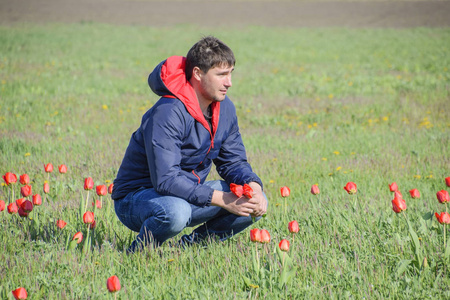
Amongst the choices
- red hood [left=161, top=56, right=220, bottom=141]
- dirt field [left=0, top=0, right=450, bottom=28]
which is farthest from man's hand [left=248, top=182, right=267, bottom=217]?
dirt field [left=0, top=0, right=450, bottom=28]

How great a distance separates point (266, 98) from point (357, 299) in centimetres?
736

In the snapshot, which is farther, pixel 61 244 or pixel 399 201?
pixel 61 244

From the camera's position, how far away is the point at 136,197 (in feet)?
10.7

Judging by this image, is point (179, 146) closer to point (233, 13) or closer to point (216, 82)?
point (216, 82)

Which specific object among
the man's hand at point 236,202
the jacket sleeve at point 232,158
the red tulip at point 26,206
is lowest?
the red tulip at point 26,206

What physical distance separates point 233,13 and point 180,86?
153 ft

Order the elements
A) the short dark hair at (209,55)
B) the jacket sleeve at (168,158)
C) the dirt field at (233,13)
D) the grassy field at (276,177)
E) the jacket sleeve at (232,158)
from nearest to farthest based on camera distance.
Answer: the grassy field at (276,177) < the jacket sleeve at (168,158) < the short dark hair at (209,55) < the jacket sleeve at (232,158) < the dirt field at (233,13)

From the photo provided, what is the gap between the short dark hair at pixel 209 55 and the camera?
3.16m

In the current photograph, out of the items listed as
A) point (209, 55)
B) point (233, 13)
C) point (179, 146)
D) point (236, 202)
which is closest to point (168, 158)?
point (179, 146)

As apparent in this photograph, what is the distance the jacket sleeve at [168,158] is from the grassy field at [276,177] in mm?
397

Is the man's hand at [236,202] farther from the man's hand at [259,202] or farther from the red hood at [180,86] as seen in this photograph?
the red hood at [180,86]

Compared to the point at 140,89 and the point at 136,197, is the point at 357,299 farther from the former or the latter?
the point at 140,89

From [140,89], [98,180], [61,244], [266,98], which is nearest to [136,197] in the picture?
[61,244]

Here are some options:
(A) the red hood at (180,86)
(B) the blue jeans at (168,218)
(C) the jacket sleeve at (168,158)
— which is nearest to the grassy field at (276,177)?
(B) the blue jeans at (168,218)
